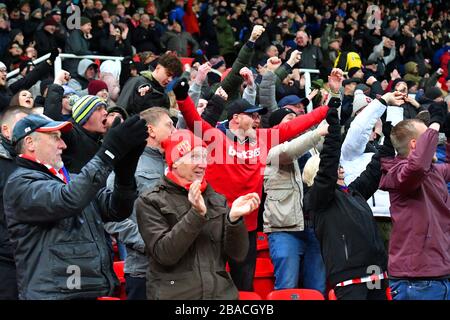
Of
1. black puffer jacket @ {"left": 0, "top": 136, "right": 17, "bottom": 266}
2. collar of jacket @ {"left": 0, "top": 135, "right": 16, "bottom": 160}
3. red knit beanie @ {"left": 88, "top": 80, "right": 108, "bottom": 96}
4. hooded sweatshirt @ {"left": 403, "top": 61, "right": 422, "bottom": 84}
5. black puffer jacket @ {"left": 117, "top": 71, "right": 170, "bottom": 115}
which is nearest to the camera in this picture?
black puffer jacket @ {"left": 0, "top": 136, "right": 17, "bottom": 266}

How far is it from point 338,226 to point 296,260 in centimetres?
75

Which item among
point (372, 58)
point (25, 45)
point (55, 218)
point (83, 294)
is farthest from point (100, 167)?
point (372, 58)

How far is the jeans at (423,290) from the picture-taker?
5309 mm

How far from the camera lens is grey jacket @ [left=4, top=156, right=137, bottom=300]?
13.0 ft

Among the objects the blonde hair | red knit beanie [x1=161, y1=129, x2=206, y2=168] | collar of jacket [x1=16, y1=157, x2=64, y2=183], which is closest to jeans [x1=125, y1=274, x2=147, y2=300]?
red knit beanie [x1=161, y1=129, x2=206, y2=168]

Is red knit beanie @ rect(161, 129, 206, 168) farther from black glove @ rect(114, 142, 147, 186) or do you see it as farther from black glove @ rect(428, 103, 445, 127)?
black glove @ rect(428, 103, 445, 127)

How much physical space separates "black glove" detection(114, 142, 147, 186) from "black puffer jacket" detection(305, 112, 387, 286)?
5.23 feet

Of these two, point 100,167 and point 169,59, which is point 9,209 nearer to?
point 100,167

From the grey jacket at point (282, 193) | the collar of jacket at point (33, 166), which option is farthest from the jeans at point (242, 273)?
the collar of jacket at point (33, 166)

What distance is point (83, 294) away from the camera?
13.5ft

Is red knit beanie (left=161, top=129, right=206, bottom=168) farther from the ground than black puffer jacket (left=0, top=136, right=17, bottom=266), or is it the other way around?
red knit beanie (left=161, top=129, right=206, bottom=168)

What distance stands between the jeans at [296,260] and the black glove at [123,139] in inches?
97.7

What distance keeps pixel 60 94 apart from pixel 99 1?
7758mm

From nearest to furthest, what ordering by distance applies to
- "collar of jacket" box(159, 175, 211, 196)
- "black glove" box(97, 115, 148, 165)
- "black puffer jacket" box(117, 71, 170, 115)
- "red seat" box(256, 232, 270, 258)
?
"black glove" box(97, 115, 148, 165) → "collar of jacket" box(159, 175, 211, 196) → "red seat" box(256, 232, 270, 258) → "black puffer jacket" box(117, 71, 170, 115)
